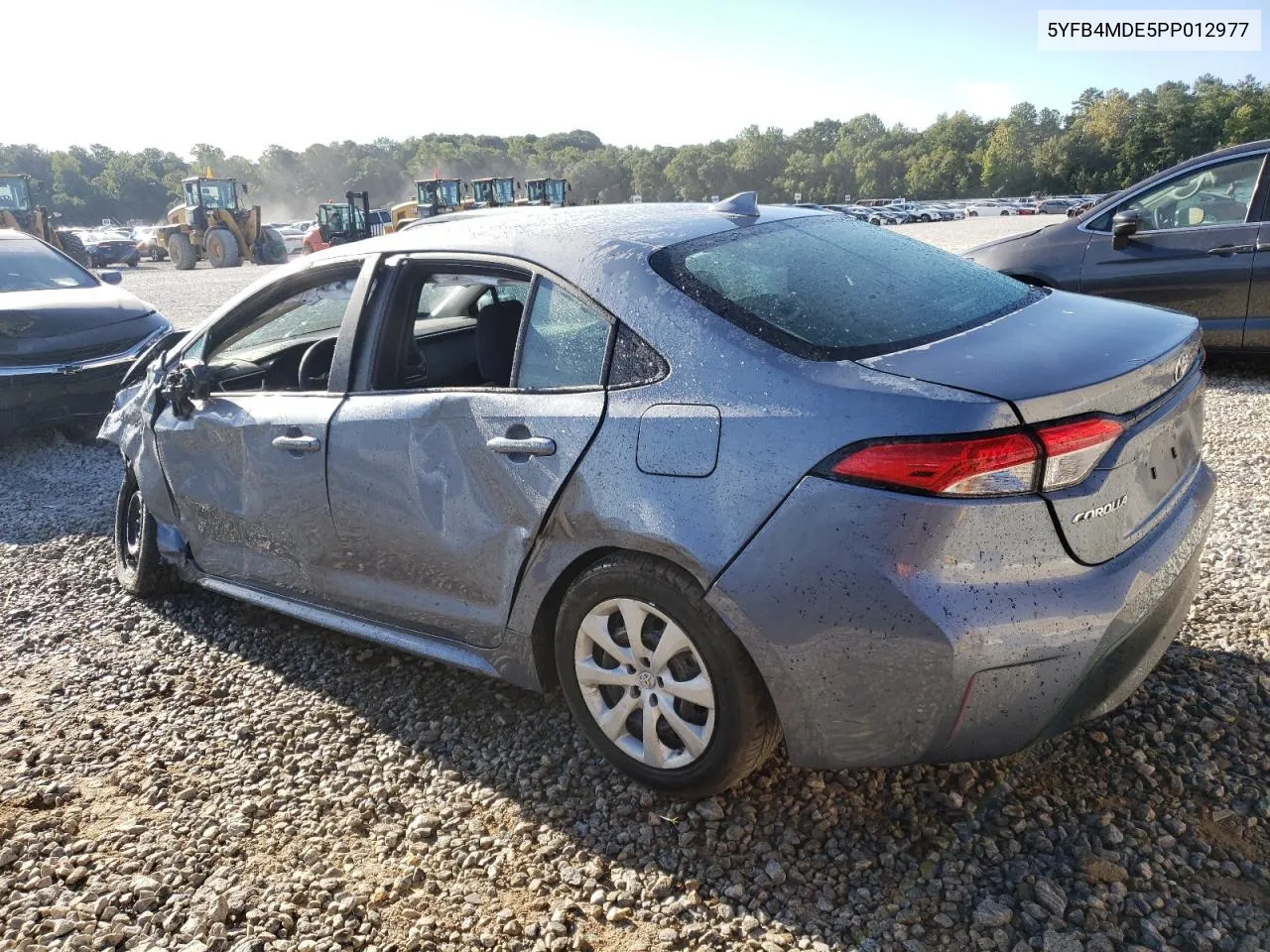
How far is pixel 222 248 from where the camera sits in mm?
29953

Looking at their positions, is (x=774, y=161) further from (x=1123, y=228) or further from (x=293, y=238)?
(x=1123, y=228)

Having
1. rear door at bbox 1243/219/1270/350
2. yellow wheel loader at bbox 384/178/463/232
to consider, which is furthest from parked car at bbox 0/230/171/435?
yellow wheel loader at bbox 384/178/463/232

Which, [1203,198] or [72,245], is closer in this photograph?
[1203,198]

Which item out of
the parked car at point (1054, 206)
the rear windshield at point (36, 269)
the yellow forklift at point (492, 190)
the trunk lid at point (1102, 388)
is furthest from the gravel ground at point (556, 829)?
the parked car at point (1054, 206)

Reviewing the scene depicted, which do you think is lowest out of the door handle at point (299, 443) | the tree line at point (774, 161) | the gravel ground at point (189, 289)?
the gravel ground at point (189, 289)

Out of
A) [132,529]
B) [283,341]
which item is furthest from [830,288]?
[132,529]

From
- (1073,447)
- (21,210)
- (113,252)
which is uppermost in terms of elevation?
(21,210)

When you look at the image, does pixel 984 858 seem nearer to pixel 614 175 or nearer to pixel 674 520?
pixel 674 520

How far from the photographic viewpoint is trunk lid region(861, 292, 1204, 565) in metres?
2.07

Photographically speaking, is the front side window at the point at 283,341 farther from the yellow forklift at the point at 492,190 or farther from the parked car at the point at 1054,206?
the parked car at the point at 1054,206

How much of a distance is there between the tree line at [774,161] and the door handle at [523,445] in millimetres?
77681

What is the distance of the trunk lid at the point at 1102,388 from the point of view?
2.07 metres

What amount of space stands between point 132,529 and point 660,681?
10.6 ft

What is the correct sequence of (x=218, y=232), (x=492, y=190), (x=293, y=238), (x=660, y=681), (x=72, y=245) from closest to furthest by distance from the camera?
1. (x=660, y=681)
2. (x=72, y=245)
3. (x=218, y=232)
4. (x=492, y=190)
5. (x=293, y=238)
